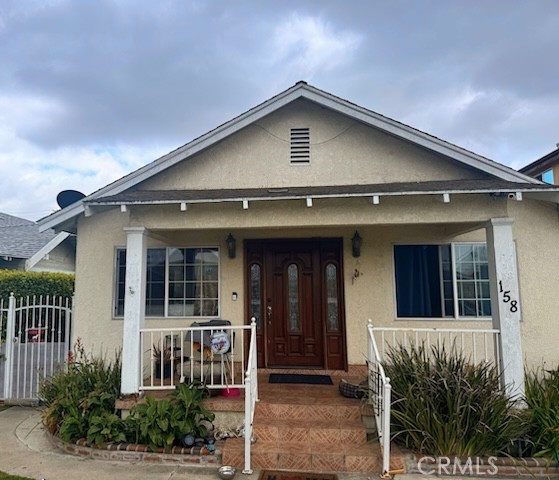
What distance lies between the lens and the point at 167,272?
7484mm

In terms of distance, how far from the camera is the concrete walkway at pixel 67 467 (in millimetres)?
4352

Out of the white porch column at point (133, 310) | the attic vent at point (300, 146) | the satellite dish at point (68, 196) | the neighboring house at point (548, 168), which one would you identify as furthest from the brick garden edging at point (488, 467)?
the neighboring house at point (548, 168)

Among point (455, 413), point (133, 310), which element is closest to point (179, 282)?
point (133, 310)

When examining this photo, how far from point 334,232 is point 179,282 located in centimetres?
323

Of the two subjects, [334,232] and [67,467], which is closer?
[67,467]

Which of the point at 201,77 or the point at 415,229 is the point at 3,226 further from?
the point at 415,229

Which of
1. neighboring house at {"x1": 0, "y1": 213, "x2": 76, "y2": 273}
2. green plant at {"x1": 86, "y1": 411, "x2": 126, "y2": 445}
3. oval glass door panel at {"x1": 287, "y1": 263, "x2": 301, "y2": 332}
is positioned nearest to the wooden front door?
oval glass door panel at {"x1": 287, "y1": 263, "x2": 301, "y2": 332}

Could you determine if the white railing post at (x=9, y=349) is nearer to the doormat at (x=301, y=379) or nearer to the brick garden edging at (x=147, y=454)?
the brick garden edging at (x=147, y=454)

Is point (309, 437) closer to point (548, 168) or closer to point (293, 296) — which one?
point (293, 296)

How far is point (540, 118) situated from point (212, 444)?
21693mm

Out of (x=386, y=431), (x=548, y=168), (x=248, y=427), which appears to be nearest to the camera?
(x=386, y=431)

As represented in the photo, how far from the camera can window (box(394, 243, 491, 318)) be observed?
6.96 metres

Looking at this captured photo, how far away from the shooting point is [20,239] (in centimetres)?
1673

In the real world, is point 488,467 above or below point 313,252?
below
